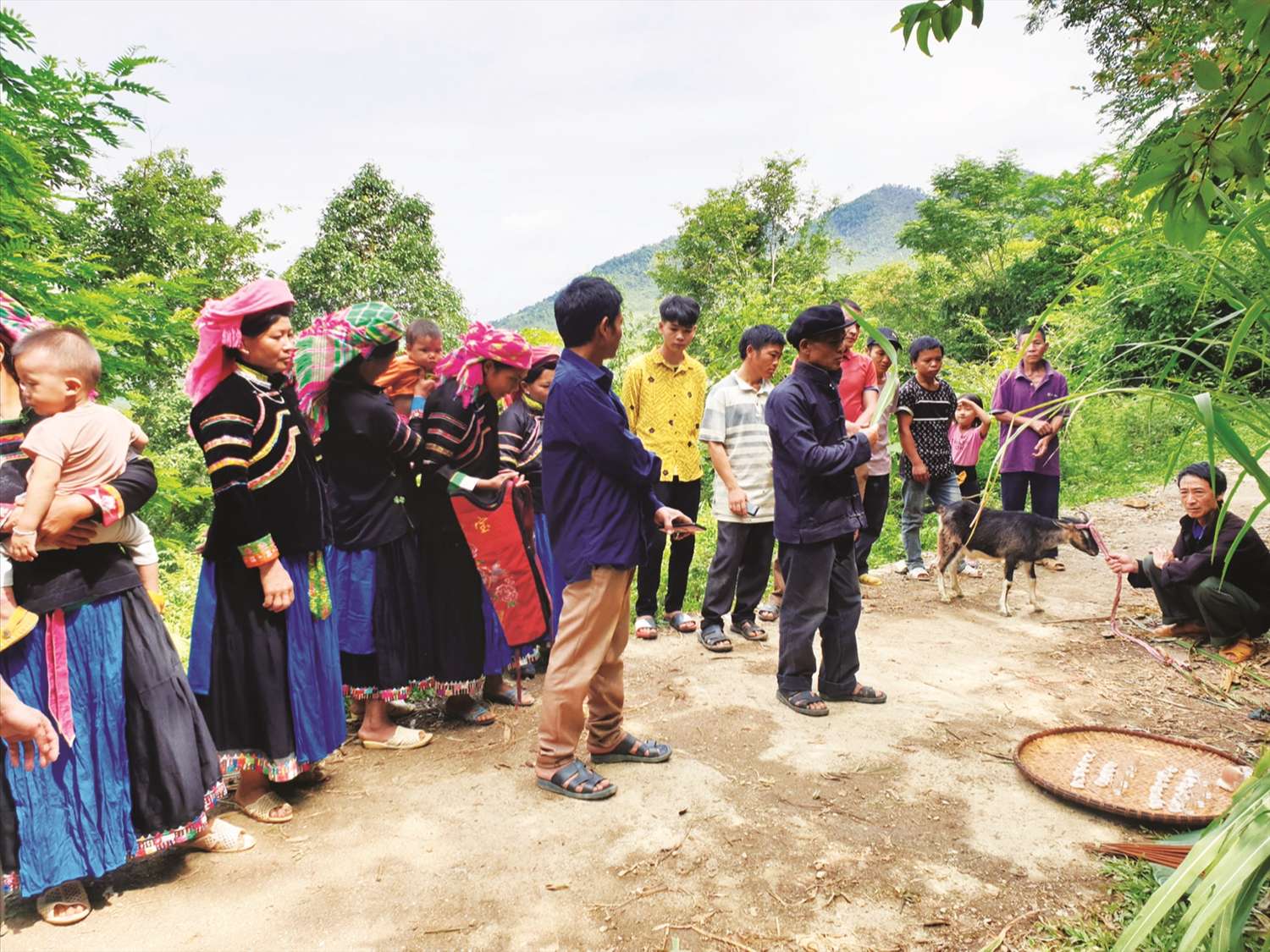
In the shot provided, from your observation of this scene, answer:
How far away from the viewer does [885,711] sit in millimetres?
3777

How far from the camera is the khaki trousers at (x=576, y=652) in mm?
2992

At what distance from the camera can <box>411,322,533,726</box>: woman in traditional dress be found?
144 inches

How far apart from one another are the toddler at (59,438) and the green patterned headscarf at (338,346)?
0.78 meters

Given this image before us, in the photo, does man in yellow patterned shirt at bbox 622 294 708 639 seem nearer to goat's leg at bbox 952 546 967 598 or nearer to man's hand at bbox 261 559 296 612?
goat's leg at bbox 952 546 967 598

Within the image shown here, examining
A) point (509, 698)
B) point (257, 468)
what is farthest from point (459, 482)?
point (509, 698)

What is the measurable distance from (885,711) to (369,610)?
8.11 ft

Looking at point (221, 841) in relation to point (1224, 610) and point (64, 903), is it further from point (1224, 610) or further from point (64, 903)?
point (1224, 610)

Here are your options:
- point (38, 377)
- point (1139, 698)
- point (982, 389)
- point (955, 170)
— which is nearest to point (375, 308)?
point (38, 377)

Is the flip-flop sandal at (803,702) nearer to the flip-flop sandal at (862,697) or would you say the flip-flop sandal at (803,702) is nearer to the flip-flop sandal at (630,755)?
the flip-flop sandal at (862,697)

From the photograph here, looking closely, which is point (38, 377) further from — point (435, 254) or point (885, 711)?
point (435, 254)

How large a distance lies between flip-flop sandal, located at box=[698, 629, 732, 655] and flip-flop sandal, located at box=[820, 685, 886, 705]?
89 centimetres

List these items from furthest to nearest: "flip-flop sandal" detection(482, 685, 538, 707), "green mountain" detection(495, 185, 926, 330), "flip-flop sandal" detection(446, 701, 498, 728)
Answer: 1. "green mountain" detection(495, 185, 926, 330)
2. "flip-flop sandal" detection(482, 685, 538, 707)
3. "flip-flop sandal" detection(446, 701, 498, 728)

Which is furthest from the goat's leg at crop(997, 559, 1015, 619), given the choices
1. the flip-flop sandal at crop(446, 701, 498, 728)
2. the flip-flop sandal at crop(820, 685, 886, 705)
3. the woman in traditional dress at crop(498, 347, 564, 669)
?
the flip-flop sandal at crop(446, 701, 498, 728)

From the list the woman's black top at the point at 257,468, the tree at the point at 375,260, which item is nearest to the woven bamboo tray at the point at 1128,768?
the woman's black top at the point at 257,468
